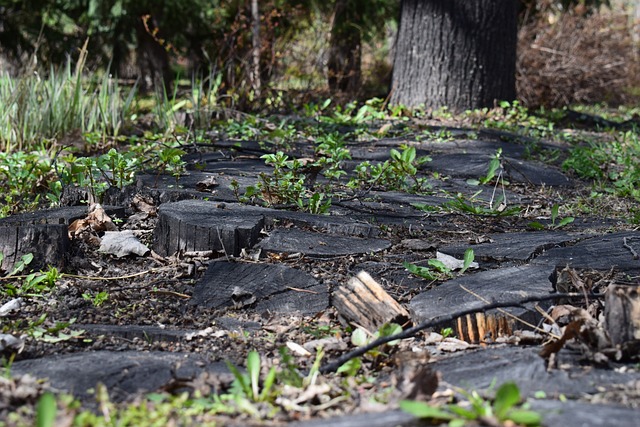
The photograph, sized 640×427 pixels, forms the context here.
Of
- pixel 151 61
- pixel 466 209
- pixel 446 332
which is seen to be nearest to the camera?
pixel 446 332

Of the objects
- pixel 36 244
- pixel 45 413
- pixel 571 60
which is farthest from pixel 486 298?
pixel 571 60

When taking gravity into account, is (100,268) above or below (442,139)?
below

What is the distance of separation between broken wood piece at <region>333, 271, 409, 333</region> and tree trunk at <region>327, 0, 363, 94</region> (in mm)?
6151

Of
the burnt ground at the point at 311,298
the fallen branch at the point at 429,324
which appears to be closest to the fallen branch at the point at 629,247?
the burnt ground at the point at 311,298

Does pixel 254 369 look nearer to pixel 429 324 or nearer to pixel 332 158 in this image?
pixel 429 324

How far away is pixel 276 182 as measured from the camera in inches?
141

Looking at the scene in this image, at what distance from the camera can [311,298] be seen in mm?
2660

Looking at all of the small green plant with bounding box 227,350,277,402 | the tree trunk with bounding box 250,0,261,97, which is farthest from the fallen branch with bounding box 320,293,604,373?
the tree trunk with bounding box 250,0,261,97

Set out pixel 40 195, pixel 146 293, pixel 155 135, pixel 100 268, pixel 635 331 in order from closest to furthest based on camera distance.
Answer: pixel 635 331, pixel 146 293, pixel 100 268, pixel 40 195, pixel 155 135

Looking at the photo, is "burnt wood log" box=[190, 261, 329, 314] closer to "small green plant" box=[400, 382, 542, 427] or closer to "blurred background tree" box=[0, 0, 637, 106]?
"small green plant" box=[400, 382, 542, 427]

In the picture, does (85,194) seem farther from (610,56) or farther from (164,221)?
(610,56)

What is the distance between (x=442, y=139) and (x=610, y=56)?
528cm

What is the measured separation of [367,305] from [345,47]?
705cm

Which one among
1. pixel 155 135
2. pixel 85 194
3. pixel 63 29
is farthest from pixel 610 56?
pixel 85 194
